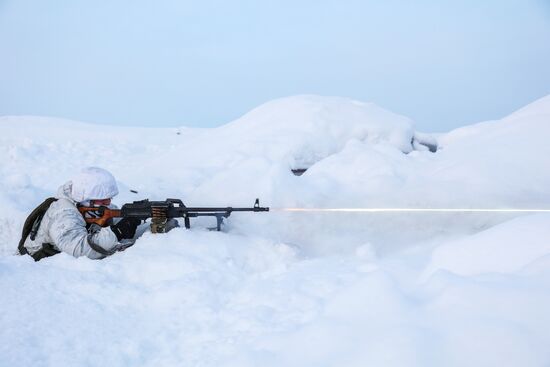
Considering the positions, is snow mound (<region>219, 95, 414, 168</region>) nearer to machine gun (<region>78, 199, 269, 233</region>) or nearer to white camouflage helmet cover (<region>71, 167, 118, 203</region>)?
machine gun (<region>78, 199, 269, 233</region>)

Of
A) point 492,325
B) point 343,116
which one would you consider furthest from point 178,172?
point 492,325

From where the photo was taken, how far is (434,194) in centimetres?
471

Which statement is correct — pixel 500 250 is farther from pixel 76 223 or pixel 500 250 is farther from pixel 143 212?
pixel 76 223

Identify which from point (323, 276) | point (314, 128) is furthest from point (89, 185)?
point (314, 128)

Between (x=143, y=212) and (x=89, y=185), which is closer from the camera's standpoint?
(x=89, y=185)

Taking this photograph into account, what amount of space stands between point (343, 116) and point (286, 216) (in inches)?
163

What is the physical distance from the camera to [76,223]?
3514 millimetres

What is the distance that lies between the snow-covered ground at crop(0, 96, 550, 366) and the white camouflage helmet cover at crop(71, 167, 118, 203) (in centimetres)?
62

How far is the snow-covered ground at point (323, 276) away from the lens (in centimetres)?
171

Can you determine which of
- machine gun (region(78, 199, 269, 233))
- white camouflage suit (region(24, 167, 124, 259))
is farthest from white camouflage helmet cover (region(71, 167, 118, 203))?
machine gun (region(78, 199, 269, 233))

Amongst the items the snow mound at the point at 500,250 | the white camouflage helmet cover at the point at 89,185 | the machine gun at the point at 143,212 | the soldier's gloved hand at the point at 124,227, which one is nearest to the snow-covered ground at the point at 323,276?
the snow mound at the point at 500,250

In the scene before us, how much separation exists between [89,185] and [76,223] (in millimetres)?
370

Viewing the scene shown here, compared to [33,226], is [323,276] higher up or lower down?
lower down

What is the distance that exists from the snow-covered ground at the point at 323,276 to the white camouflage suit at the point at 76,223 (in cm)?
29
